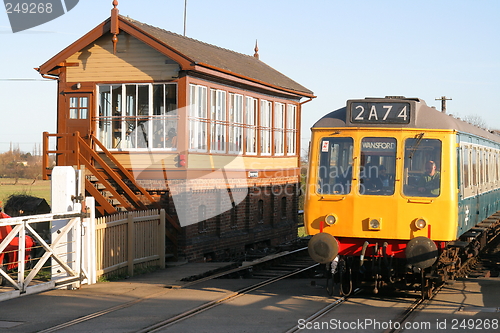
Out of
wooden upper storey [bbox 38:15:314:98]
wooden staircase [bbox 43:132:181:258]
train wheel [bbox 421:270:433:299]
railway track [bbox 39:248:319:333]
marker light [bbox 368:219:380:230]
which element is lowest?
railway track [bbox 39:248:319:333]

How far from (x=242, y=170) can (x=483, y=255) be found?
7.35m

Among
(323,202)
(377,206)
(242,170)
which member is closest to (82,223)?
(323,202)

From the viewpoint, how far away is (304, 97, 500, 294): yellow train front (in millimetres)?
10766

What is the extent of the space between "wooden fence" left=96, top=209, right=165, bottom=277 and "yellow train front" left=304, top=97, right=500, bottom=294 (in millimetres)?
4541

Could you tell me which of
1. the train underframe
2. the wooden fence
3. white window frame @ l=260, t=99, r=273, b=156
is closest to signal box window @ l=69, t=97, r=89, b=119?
the wooden fence

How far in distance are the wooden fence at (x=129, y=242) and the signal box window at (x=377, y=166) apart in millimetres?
5407

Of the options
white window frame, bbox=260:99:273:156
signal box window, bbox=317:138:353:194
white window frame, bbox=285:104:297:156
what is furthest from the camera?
white window frame, bbox=285:104:297:156

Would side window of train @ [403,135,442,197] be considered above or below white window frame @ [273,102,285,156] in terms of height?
below

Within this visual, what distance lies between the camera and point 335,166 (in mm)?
11305

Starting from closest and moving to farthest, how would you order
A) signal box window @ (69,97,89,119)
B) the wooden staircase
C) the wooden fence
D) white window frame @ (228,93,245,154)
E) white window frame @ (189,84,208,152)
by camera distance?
the wooden fence < the wooden staircase < white window frame @ (189,84,208,152) < signal box window @ (69,97,89,119) < white window frame @ (228,93,245,154)

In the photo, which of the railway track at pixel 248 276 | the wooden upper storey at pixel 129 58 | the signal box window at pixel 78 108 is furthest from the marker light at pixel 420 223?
the signal box window at pixel 78 108

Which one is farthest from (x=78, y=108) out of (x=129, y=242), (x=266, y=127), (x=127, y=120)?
(x=266, y=127)

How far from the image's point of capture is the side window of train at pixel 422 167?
10.8 meters

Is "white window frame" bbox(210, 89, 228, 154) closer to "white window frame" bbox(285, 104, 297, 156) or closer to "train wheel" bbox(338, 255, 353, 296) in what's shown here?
"white window frame" bbox(285, 104, 297, 156)
